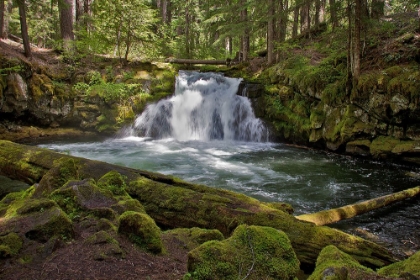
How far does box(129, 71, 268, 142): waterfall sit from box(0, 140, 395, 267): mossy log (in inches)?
406

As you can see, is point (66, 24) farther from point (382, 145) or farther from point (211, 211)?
point (382, 145)

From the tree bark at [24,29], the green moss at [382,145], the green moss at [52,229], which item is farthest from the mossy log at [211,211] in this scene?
the tree bark at [24,29]

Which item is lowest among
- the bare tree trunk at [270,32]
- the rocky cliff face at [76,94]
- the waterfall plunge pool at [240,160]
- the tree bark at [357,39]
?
the waterfall plunge pool at [240,160]

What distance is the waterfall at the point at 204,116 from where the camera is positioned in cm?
1553

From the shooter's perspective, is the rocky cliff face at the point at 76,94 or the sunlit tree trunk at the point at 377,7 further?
the sunlit tree trunk at the point at 377,7

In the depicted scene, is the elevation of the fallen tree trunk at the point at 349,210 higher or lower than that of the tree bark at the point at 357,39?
lower

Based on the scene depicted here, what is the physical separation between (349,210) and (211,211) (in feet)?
9.64

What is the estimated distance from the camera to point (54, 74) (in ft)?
49.2

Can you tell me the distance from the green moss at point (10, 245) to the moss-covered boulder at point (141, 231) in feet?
3.16

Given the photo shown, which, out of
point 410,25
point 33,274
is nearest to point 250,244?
point 33,274

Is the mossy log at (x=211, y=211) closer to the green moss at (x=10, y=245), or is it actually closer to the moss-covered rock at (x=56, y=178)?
the moss-covered rock at (x=56, y=178)

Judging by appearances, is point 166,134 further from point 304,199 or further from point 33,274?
point 33,274

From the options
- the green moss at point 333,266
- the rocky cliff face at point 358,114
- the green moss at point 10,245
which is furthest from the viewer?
the rocky cliff face at point 358,114

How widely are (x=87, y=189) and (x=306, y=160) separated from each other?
871cm
